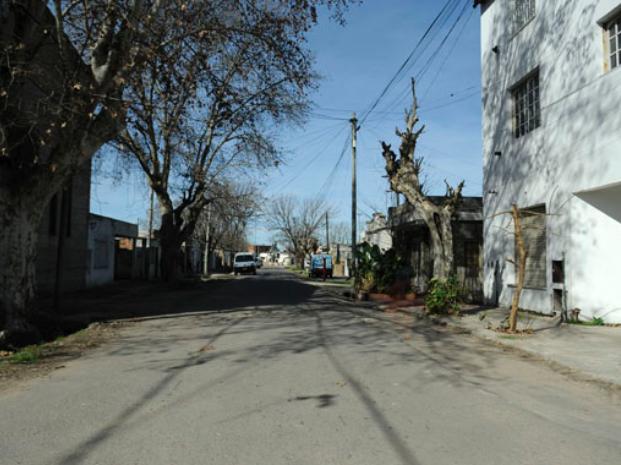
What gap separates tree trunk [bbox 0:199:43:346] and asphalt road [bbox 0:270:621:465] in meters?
1.57

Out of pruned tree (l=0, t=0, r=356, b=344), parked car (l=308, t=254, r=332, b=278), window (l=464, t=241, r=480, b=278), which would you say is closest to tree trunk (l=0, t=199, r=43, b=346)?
pruned tree (l=0, t=0, r=356, b=344)

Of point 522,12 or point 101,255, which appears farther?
point 101,255

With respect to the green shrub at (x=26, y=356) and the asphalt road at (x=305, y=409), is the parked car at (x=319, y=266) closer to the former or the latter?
the asphalt road at (x=305, y=409)

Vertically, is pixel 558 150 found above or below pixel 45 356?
above

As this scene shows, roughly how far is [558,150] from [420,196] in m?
4.48

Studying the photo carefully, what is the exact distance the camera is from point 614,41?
11141 millimetres

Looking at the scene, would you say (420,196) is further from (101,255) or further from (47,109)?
(101,255)

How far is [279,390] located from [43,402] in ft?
8.20

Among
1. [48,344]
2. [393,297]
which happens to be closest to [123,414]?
[48,344]

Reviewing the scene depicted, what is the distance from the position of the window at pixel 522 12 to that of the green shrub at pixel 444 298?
24.1 feet

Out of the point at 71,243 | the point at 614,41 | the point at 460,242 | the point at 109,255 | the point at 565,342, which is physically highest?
the point at 614,41

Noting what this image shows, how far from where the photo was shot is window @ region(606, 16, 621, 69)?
1102 centimetres

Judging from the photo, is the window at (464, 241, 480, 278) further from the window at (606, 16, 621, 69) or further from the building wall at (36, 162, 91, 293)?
the building wall at (36, 162, 91, 293)

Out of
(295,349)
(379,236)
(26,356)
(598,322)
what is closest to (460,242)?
(598,322)
